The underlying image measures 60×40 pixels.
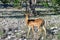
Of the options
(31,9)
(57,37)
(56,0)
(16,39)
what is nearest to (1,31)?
(16,39)

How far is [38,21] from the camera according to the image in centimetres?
1035

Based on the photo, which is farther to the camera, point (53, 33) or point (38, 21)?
point (53, 33)

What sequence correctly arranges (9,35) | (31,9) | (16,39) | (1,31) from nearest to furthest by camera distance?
(16,39) → (9,35) → (1,31) → (31,9)

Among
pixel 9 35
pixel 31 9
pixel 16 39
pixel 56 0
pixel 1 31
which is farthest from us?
pixel 31 9

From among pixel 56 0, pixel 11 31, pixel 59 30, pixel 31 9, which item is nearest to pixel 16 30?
pixel 11 31

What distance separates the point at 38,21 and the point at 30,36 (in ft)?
2.12

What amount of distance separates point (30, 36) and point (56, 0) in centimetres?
711

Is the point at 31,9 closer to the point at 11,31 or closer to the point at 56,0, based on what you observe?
the point at 56,0

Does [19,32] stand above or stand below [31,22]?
below

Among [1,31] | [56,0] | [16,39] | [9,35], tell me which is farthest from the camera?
[56,0]

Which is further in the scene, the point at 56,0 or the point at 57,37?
the point at 56,0

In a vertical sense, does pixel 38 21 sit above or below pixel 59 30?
above

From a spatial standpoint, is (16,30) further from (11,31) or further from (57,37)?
(57,37)

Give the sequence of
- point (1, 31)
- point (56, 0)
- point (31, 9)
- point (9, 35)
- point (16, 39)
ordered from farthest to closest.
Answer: point (31, 9)
point (56, 0)
point (1, 31)
point (9, 35)
point (16, 39)
